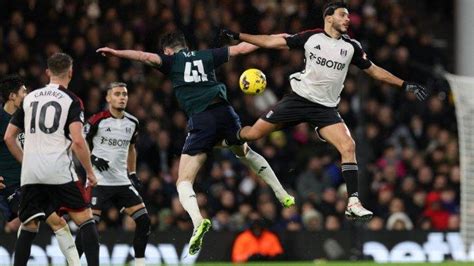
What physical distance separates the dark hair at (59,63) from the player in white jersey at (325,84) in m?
1.96

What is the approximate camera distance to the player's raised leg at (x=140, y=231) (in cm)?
1349

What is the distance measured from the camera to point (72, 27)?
18.9 m

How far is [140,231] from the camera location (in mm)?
13633

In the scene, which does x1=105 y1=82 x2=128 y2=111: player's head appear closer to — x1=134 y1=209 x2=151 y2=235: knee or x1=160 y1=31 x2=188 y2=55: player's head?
x1=160 y1=31 x2=188 y2=55: player's head

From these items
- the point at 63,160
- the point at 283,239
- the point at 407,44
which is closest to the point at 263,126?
the point at 63,160

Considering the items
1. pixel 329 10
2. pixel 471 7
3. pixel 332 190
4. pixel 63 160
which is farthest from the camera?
pixel 332 190

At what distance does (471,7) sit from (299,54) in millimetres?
3561

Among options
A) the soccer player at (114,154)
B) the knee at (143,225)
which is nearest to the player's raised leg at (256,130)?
the knee at (143,225)

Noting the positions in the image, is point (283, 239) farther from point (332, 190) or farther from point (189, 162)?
point (189, 162)

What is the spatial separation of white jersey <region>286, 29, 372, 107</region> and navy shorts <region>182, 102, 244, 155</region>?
31.5 inches

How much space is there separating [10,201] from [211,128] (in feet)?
7.10

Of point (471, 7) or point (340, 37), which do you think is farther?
point (471, 7)

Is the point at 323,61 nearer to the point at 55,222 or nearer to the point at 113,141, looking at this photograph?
the point at 113,141

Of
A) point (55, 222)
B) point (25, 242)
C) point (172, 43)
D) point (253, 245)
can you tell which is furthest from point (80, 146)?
point (253, 245)
